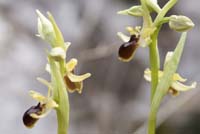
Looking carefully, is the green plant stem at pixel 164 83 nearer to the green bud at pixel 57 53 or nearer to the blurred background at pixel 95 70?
the green bud at pixel 57 53

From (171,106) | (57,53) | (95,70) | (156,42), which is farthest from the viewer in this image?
(95,70)

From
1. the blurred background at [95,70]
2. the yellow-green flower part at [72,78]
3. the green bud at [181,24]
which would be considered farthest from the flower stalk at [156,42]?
the blurred background at [95,70]

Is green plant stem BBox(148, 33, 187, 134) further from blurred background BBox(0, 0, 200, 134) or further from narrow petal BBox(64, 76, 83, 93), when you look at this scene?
blurred background BBox(0, 0, 200, 134)

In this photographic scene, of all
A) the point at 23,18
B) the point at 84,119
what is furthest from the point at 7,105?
the point at 23,18

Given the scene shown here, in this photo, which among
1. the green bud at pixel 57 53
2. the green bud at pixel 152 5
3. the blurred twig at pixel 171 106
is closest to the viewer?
the green bud at pixel 57 53

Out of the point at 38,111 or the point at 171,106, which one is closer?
the point at 38,111

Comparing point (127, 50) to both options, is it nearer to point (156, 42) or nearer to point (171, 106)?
point (156, 42)

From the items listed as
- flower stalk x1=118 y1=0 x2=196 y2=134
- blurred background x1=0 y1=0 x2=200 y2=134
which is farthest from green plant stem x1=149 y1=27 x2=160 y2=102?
blurred background x1=0 y1=0 x2=200 y2=134

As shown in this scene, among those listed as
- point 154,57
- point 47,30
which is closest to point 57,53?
point 47,30
